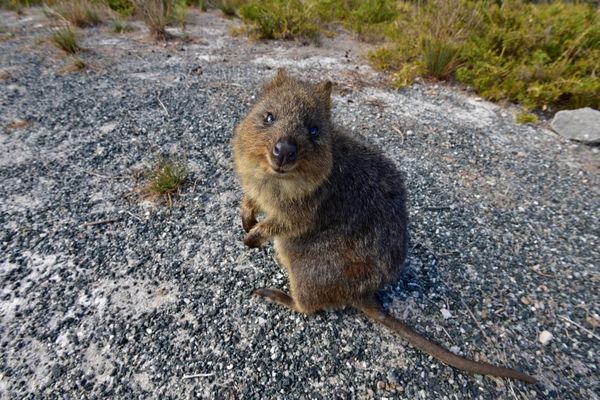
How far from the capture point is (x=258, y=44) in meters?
8.24

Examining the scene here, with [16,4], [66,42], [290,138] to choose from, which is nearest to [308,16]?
[66,42]

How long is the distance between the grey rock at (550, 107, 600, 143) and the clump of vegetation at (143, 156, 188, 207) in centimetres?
585

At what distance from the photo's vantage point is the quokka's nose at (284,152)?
2373 millimetres

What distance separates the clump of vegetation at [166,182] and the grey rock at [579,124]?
5847 mm

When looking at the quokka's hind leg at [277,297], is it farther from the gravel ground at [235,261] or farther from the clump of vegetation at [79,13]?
the clump of vegetation at [79,13]

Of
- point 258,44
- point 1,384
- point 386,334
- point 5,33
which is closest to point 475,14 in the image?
point 258,44

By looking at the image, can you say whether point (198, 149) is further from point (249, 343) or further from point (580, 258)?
point (580, 258)

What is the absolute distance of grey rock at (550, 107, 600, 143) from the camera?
5423 millimetres

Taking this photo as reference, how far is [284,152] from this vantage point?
237cm

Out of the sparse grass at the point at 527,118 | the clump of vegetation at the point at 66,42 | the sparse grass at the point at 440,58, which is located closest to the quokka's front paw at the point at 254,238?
the sparse grass at the point at 527,118

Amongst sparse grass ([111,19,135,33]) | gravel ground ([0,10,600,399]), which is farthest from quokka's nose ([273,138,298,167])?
sparse grass ([111,19,135,33])

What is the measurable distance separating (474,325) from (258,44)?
744 centimetres

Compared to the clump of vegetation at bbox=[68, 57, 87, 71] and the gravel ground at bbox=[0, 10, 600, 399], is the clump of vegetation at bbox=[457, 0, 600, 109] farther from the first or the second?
the clump of vegetation at bbox=[68, 57, 87, 71]

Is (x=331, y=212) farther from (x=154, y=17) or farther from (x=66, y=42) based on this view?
(x=154, y=17)
